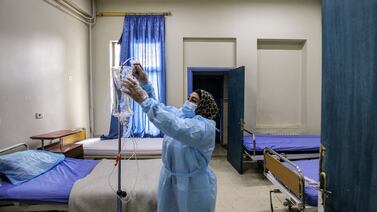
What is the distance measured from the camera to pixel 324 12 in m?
1.10

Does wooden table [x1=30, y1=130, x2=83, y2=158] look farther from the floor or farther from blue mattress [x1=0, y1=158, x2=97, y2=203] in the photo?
the floor

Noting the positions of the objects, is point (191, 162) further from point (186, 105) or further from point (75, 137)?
point (75, 137)

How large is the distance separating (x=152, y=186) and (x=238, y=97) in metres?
2.61

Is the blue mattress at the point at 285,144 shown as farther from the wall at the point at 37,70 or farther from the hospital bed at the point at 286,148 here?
the wall at the point at 37,70

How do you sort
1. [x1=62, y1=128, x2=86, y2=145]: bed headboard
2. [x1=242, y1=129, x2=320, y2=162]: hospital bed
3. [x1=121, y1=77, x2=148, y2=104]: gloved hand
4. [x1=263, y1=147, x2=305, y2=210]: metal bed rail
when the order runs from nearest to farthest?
[x1=121, y1=77, x2=148, y2=104]: gloved hand < [x1=263, y1=147, x2=305, y2=210]: metal bed rail < [x1=62, y1=128, x2=86, y2=145]: bed headboard < [x1=242, y1=129, x2=320, y2=162]: hospital bed

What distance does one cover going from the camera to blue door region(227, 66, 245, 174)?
415 cm

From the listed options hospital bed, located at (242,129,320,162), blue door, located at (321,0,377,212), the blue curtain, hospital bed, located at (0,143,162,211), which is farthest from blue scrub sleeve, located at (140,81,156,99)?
the blue curtain

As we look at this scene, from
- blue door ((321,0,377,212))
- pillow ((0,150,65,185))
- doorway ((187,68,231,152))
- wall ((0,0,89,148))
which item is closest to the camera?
blue door ((321,0,377,212))

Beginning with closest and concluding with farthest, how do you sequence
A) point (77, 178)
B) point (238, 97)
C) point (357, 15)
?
point (357, 15), point (77, 178), point (238, 97)

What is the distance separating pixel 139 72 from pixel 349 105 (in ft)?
4.09

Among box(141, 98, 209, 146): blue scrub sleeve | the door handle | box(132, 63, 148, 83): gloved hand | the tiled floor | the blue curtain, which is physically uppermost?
the blue curtain

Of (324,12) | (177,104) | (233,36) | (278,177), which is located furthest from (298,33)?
(324,12)

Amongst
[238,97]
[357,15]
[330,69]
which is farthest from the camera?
[238,97]

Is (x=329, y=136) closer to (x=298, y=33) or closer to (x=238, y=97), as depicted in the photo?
(x=238, y=97)
